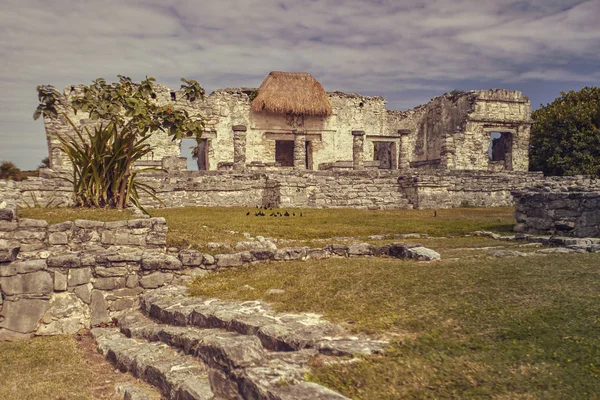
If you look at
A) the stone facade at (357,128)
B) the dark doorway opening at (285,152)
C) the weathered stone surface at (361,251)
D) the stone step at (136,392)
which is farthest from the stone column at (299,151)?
the stone step at (136,392)

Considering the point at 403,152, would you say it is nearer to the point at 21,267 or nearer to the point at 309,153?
the point at 309,153

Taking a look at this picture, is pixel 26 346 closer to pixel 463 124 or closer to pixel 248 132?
pixel 248 132

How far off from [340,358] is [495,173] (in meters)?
17.8

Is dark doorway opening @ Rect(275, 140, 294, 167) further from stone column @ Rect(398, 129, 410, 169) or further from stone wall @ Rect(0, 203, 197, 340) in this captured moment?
stone wall @ Rect(0, 203, 197, 340)

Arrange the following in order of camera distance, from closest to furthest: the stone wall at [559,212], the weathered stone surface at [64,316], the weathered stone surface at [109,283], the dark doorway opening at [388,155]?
1. the weathered stone surface at [64,316]
2. the weathered stone surface at [109,283]
3. the stone wall at [559,212]
4. the dark doorway opening at [388,155]

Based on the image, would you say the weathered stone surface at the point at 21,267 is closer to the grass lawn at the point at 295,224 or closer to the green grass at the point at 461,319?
the grass lawn at the point at 295,224

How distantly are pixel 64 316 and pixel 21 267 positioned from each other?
83 centimetres

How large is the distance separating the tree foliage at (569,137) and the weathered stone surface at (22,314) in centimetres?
2553

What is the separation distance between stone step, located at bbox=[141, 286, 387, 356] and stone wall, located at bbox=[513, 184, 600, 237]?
7.19 meters

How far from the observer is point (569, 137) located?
25.4 meters

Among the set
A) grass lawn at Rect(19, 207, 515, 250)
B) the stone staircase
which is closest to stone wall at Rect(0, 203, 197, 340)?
grass lawn at Rect(19, 207, 515, 250)

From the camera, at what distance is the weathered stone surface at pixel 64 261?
607 cm

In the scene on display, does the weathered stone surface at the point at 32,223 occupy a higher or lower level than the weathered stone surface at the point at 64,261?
higher

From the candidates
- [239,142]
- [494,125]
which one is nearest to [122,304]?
[239,142]
